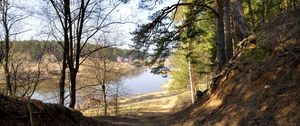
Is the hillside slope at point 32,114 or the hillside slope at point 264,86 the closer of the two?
the hillside slope at point 32,114

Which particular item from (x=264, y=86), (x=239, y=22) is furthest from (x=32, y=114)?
(x=239, y=22)

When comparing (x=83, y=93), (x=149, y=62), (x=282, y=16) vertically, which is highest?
(x=282, y=16)

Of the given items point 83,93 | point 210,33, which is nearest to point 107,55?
point 83,93

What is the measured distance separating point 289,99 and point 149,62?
1164cm

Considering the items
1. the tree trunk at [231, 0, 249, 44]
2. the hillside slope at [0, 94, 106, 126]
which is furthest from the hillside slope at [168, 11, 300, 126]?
the hillside slope at [0, 94, 106, 126]

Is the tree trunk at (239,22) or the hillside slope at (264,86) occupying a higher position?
the tree trunk at (239,22)

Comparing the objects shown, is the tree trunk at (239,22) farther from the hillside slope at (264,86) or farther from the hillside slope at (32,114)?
Result: the hillside slope at (32,114)

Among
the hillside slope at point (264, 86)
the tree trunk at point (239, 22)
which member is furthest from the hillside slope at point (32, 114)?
the tree trunk at point (239, 22)

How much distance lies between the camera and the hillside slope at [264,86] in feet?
22.5

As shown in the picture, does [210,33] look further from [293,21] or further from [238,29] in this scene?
[293,21]

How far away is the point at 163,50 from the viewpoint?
16.8 m

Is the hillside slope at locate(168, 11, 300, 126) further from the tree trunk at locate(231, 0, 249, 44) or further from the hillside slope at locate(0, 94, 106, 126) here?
the hillside slope at locate(0, 94, 106, 126)

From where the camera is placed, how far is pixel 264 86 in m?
8.17

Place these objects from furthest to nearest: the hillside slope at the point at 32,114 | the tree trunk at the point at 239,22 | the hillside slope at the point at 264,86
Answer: the tree trunk at the point at 239,22
the hillside slope at the point at 264,86
the hillside slope at the point at 32,114
